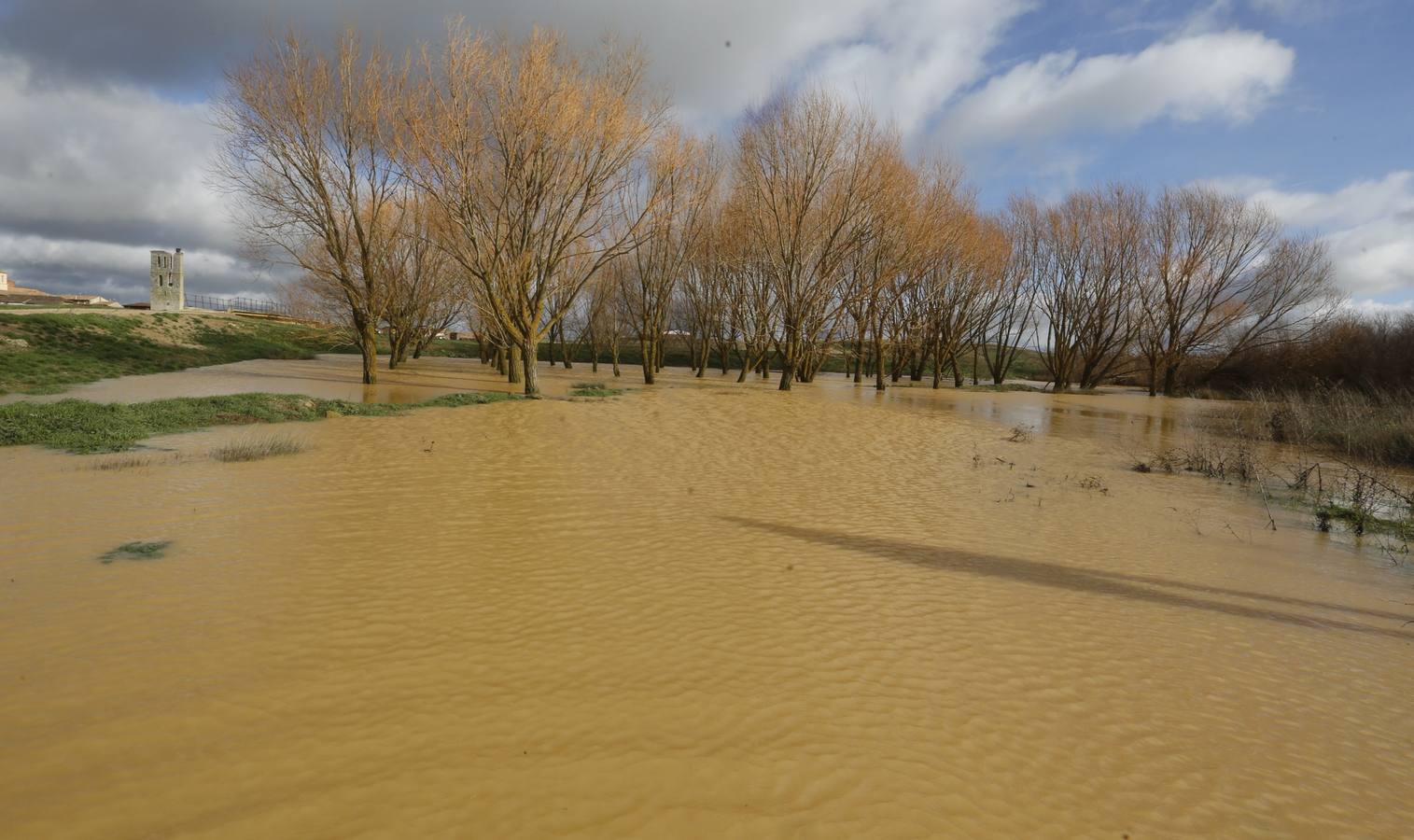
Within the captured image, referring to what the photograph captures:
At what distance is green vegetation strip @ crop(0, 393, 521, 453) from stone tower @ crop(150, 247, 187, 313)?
54.6 meters

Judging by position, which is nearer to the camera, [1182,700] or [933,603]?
[1182,700]

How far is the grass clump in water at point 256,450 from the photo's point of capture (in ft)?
31.2

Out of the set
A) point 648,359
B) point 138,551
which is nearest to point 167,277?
point 648,359

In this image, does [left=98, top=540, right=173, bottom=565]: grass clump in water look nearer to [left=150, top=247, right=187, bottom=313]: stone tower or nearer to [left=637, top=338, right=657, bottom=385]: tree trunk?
[left=637, top=338, right=657, bottom=385]: tree trunk

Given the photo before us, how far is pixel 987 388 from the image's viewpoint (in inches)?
1516

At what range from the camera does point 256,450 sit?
9758 mm

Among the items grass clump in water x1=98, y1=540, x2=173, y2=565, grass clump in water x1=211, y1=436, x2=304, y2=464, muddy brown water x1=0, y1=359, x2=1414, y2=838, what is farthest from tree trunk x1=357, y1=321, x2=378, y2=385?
grass clump in water x1=98, y1=540, x2=173, y2=565

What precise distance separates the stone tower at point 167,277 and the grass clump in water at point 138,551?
211 ft

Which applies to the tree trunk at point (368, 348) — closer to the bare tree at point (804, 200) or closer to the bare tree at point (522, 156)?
the bare tree at point (522, 156)

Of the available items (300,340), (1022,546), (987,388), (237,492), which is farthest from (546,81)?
(300,340)

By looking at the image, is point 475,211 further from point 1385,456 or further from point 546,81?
point 1385,456

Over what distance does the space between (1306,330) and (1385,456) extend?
30.3 metres

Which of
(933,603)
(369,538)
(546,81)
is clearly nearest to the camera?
(933,603)

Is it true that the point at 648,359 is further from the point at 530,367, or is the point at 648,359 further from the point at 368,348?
the point at 368,348
